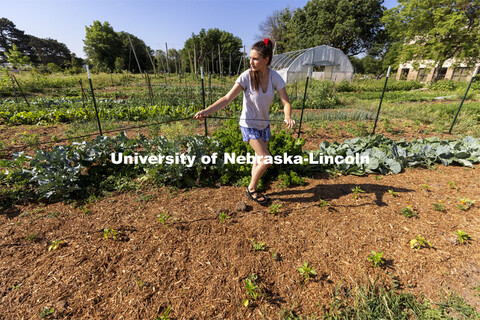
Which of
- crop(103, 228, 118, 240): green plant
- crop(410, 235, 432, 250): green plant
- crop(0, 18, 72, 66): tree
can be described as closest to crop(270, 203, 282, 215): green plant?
crop(410, 235, 432, 250): green plant

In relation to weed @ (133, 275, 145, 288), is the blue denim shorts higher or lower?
higher

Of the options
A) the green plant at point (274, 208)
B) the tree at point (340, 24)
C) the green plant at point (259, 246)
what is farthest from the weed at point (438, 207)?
the tree at point (340, 24)

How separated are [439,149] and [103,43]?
40.7m

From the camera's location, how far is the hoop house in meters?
14.3

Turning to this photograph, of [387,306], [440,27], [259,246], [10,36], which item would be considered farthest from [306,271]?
[10,36]

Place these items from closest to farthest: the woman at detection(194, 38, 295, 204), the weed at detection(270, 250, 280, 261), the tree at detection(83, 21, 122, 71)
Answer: the weed at detection(270, 250, 280, 261) < the woman at detection(194, 38, 295, 204) < the tree at detection(83, 21, 122, 71)

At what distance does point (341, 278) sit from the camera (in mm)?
1688

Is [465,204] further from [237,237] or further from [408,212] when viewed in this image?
[237,237]

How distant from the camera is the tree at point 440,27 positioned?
15273mm

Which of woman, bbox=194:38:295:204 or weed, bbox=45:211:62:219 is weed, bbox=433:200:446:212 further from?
weed, bbox=45:211:62:219

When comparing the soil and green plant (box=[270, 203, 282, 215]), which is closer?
the soil

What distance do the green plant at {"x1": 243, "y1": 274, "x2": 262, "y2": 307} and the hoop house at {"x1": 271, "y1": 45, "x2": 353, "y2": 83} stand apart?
1402 centimetres

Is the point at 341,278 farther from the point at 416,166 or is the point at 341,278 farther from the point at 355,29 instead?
the point at 355,29

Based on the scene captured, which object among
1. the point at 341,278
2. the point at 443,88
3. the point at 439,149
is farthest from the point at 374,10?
the point at 341,278
